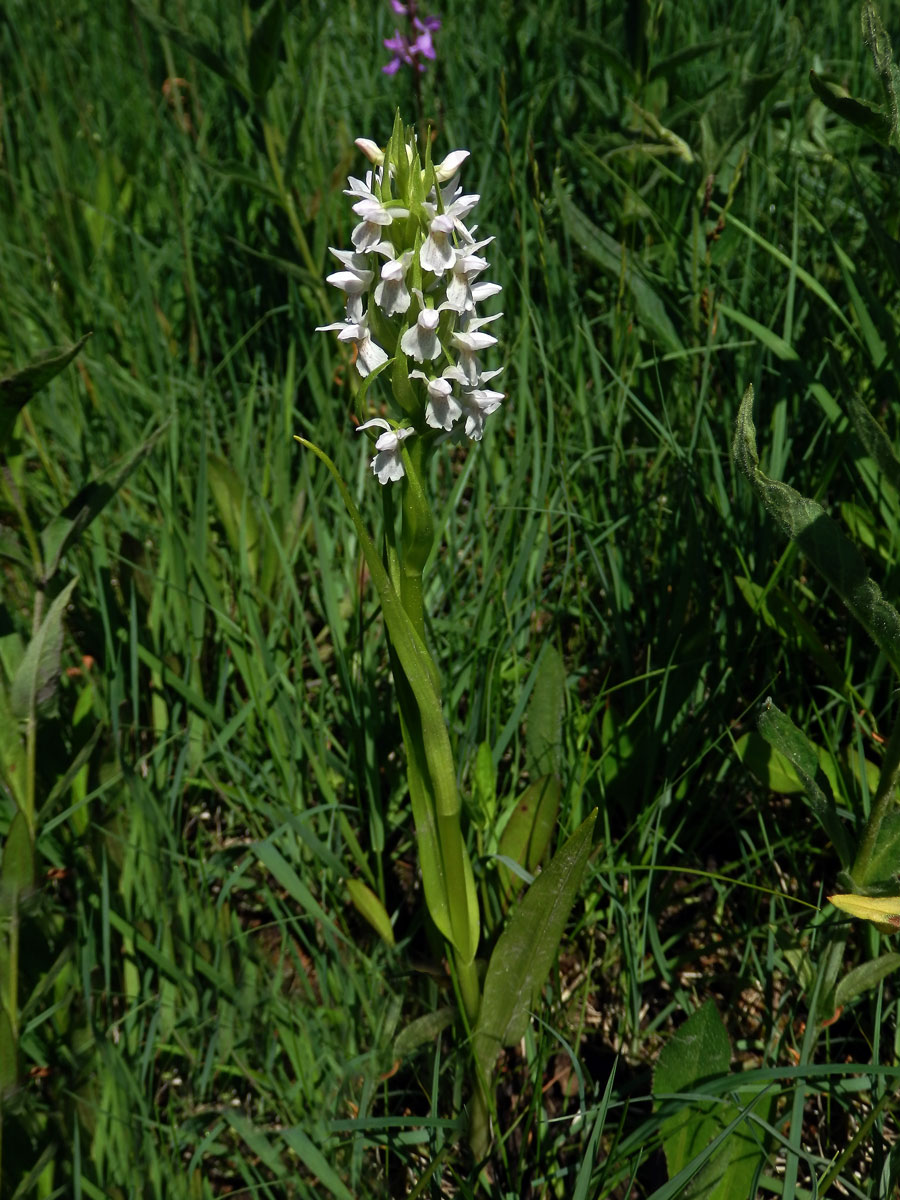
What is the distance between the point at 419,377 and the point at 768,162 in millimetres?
1816

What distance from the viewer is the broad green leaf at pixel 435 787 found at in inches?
46.1

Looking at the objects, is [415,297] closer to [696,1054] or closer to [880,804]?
[880,804]

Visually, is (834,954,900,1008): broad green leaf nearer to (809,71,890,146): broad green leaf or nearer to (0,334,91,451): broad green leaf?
(809,71,890,146): broad green leaf

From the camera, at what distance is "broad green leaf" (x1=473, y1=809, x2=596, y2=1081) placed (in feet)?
4.09

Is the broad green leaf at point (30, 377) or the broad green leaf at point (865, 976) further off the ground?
the broad green leaf at point (30, 377)

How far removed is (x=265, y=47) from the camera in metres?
2.19

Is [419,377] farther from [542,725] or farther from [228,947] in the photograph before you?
[228,947]

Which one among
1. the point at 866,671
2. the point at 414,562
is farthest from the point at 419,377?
the point at 866,671

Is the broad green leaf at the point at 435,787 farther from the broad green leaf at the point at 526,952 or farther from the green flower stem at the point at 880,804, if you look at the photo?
the green flower stem at the point at 880,804

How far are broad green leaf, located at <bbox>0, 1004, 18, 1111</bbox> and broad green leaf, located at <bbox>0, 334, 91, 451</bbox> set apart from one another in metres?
0.77

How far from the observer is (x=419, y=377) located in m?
1.16

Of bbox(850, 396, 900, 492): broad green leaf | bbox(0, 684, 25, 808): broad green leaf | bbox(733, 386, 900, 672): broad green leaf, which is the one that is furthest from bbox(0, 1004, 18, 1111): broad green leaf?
bbox(850, 396, 900, 492): broad green leaf

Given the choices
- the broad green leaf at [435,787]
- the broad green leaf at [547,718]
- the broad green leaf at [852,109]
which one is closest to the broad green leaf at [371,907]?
the broad green leaf at [435,787]

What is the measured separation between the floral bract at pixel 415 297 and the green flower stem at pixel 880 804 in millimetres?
654
